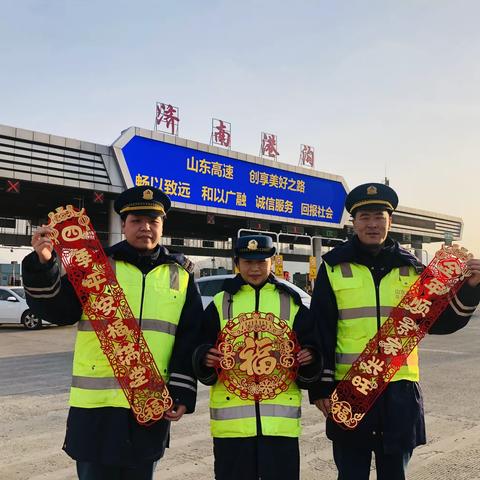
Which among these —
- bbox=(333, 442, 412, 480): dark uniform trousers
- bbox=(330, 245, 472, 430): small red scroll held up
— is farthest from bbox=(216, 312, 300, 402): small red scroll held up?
bbox=(333, 442, 412, 480): dark uniform trousers

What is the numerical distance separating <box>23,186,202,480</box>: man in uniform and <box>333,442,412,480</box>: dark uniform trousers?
837 millimetres

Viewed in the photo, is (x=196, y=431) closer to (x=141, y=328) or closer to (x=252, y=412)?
(x=252, y=412)

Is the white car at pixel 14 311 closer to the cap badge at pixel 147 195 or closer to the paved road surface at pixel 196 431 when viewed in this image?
the paved road surface at pixel 196 431

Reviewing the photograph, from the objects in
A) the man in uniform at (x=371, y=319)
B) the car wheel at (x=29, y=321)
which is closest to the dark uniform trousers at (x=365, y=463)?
the man in uniform at (x=371, y=319)

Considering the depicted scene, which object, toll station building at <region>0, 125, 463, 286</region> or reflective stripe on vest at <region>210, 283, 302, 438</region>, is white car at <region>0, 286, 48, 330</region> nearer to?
toll station building at <region>0, 125, 463, 286</region>

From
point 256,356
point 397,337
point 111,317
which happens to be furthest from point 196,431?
point 397,337

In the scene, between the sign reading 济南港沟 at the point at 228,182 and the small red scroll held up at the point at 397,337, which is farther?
the sign reading 济南港沟 at the point at 228,182

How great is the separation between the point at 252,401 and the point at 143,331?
0.66m

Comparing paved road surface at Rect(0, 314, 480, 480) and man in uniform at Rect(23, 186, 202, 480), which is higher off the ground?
man in uniform at Rect(23, 186, 202, 480)

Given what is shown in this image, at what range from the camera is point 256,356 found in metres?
2.56

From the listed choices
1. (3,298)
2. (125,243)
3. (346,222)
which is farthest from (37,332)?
(346,222)

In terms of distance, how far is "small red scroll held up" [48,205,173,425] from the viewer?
8.00 ft

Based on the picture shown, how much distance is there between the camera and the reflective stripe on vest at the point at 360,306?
2.64 m

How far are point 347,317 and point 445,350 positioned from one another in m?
8.58
